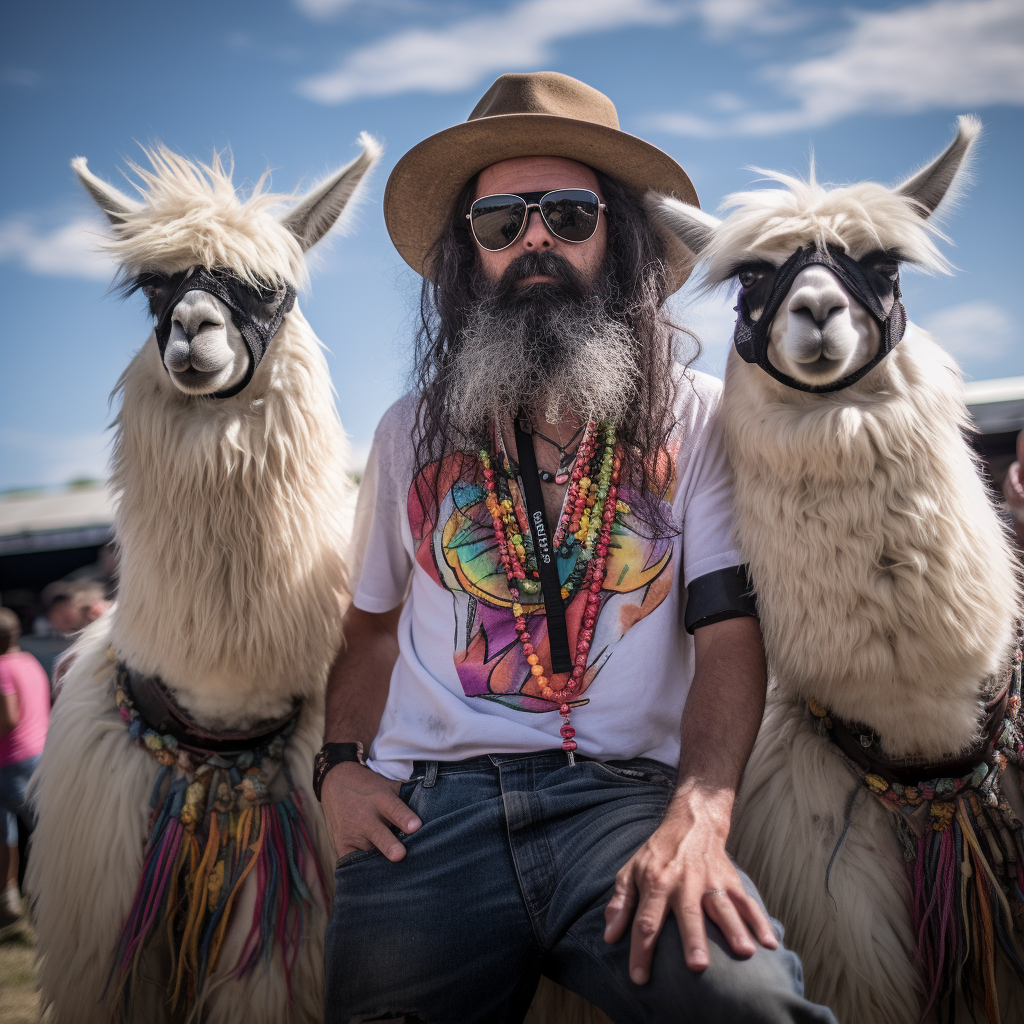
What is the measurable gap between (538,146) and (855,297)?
35.5 inches

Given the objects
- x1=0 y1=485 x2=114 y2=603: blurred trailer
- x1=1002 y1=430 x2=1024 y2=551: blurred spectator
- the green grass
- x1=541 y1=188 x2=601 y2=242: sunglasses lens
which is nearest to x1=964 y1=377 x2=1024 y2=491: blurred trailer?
x1=1002 y1=430 x2=1024 y2=551: blurred spectator

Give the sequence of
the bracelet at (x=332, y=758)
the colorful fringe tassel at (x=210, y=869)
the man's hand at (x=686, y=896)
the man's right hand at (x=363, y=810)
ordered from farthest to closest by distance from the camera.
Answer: the colorful fringe tassel at (x=210, y=869) → the bracelet at (x=332, y=758) → the man's right hand at (x=363, y=810) → the man's hand at (x=686, y=896)

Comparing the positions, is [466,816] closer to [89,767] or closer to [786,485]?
[786,485]

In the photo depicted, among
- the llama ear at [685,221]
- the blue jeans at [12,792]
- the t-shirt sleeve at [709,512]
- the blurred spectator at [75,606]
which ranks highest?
the llama ear at [685,221]

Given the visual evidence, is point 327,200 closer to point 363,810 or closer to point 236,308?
point 236,308

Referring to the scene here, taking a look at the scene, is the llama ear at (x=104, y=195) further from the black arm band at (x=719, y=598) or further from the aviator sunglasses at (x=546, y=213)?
the black arm band at (x=719, y=598)

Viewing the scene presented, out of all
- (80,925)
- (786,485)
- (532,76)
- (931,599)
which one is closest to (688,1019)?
(931,599)

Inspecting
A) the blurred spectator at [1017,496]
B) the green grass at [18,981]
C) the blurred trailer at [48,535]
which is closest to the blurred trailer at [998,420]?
the blurred spectator at [1017,496]

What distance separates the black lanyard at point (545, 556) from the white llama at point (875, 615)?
41 centimetres

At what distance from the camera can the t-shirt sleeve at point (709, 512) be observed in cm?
182

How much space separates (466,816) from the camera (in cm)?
163

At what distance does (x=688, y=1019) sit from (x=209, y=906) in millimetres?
1281

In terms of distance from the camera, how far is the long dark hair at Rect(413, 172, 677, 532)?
1935 mm

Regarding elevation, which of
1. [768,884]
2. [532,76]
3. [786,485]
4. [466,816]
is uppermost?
[532,76]
